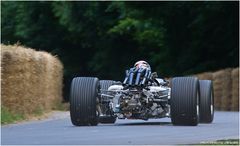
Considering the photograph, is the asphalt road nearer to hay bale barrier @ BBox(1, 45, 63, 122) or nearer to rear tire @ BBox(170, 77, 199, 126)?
rear tire @ BBox(170, 77, 199, 126)

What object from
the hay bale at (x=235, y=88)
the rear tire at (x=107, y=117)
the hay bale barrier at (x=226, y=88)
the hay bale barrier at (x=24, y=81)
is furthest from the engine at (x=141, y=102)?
the hay bale at (x=235, y=88)

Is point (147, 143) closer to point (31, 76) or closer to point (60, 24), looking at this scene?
point (31, 76)

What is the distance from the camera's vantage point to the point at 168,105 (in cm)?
1952

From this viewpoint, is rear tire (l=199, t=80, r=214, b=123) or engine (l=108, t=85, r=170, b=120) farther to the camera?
rear tire (l=199, t=80, r=214, b=123)

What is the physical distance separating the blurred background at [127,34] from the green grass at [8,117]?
21928 mm

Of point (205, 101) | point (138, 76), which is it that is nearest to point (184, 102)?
point (138, 76)

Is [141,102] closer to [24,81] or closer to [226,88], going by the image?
[24,81]

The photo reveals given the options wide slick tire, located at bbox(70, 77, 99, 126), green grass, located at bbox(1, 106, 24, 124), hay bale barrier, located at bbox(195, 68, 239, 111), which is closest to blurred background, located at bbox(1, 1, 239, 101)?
hay bale barrier, located at bbox(195, 68, 239, 111)

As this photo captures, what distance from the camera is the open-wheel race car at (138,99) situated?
62.2 feet

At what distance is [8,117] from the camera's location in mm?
21734

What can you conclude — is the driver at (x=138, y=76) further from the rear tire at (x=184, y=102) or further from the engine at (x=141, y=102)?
the rear tire at (x=184, y=102)

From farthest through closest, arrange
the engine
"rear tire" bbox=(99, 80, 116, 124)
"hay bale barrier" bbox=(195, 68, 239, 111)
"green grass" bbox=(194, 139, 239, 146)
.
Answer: "hay bale barrier" bbox=(195, 68, 239, 111)
"rear tire" bbox=(99, 80, 116, 124)
the engine
"green grass" bbox=(194, 139, 239, 146)

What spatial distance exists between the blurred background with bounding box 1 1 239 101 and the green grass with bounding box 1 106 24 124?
2193 cm

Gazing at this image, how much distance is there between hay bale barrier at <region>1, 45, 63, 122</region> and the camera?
2270cm
